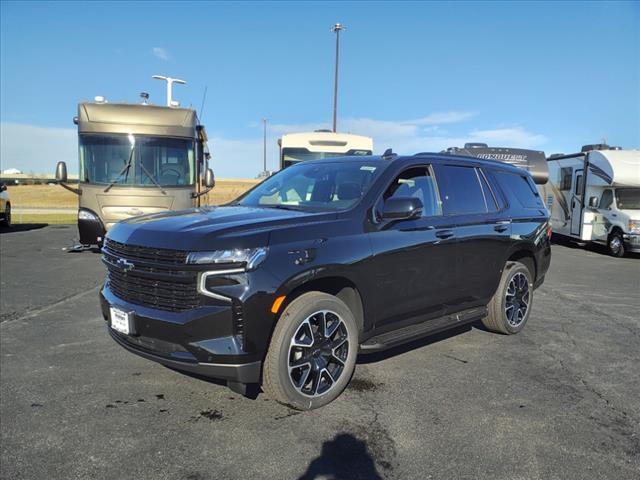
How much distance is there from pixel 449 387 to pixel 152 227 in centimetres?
271

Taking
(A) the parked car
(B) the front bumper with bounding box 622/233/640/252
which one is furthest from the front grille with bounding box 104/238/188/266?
(A) the parked car

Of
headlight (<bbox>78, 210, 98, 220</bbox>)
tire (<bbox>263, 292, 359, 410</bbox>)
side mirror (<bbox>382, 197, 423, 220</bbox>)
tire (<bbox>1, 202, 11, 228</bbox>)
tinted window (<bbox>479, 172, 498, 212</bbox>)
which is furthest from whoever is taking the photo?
tire (<bbox>1, 202, 11, 228</bbox>)

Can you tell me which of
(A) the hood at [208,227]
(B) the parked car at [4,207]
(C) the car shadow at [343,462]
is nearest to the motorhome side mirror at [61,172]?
(A) the hood at [208,227]

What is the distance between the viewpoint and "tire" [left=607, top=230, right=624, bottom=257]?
1412 cm

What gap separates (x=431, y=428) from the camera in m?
3.42

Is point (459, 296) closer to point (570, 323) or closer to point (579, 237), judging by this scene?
point (570, 323)

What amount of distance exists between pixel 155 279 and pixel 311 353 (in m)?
1.23

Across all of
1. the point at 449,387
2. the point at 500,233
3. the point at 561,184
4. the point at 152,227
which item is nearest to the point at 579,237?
the point at 561,184

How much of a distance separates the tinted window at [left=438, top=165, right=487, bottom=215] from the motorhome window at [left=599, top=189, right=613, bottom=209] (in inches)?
462

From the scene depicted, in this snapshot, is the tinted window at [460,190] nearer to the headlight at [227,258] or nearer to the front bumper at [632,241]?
the headlight at [227,258]

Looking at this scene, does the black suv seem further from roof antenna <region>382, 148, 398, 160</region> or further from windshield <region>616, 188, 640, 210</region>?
windshield <region>616, 188, 640, 210</region>

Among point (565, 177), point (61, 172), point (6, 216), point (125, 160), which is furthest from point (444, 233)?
point (6, 216)

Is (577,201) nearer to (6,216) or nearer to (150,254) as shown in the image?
(150,254)

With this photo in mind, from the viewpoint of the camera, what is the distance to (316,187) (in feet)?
15.2
